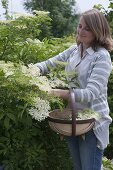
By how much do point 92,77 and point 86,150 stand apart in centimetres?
56

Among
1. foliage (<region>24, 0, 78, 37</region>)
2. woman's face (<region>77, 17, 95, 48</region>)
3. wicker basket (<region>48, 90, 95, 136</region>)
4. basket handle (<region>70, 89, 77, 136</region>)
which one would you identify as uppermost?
woman's face (<region>77, 17, 95, 48</region>)

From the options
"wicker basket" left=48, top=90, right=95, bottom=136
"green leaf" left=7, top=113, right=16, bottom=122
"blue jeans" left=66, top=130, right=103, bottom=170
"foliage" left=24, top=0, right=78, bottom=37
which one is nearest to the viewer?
"wicker basket" left=48, top=90, right=95, bottom=136

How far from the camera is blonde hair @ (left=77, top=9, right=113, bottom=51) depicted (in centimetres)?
324

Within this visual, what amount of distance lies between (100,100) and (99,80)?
0.22 meters

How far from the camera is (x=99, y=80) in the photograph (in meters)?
3.13

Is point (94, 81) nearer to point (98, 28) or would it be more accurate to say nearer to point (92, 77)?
point (92, 77)

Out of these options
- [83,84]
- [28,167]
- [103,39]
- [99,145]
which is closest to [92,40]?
[103,39]

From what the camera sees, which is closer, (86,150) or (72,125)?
(72,125)

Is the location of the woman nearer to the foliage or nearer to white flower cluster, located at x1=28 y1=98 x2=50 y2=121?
white flower cluster, located at x1=28 y1=98 x2=50 y2=121

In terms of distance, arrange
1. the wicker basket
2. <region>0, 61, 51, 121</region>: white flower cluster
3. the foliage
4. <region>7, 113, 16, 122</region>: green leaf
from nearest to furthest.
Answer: <region>0, 61, 51, 121</region>: white flower cluster, the wicker basket, <region>7, 113, 16, 122</region>: green leaf, the foliage

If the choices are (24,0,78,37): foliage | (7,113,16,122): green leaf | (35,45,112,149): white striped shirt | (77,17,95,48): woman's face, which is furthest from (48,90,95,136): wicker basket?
(24,0,78,37): foliage

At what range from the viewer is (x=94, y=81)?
3.11 m

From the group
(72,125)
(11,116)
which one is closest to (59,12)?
(11,116)

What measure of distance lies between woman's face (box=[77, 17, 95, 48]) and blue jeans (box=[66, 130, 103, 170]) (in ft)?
2.12
